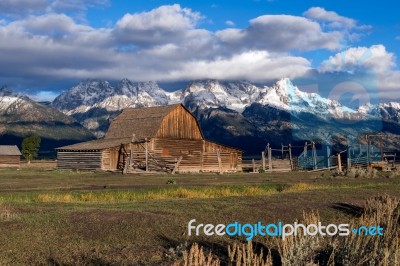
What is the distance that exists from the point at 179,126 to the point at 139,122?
5.54 metres

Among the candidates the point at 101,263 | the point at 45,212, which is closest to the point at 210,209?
the point at 45,212

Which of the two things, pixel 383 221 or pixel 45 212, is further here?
pixel 45 212

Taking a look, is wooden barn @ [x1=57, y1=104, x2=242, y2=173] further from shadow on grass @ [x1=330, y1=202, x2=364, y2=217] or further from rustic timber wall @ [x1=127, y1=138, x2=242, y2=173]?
shadow on grass @ [x1=330, y1=202, x2=364, y2=217]

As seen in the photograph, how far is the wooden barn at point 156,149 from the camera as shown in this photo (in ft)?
194

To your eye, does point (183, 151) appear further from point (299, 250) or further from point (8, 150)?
point (299, 250)

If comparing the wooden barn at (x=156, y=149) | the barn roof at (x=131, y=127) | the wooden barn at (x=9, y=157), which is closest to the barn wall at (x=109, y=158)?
the wooden barn at (x=156, y=149)

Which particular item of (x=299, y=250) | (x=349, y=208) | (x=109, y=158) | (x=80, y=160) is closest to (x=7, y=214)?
(x=299, y=250)

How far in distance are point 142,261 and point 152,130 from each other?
50.6 m

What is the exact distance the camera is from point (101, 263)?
11.5m

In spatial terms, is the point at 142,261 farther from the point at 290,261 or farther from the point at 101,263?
the point at 290,261

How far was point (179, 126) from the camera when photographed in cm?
6475

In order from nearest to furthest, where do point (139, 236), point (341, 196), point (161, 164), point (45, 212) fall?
1. point (139, 236)
2. point (45, 212)
3. point (341, 196)
4. point (161, 164)

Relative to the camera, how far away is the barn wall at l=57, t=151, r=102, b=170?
59.4 m

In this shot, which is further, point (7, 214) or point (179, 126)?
point (179, 126)
